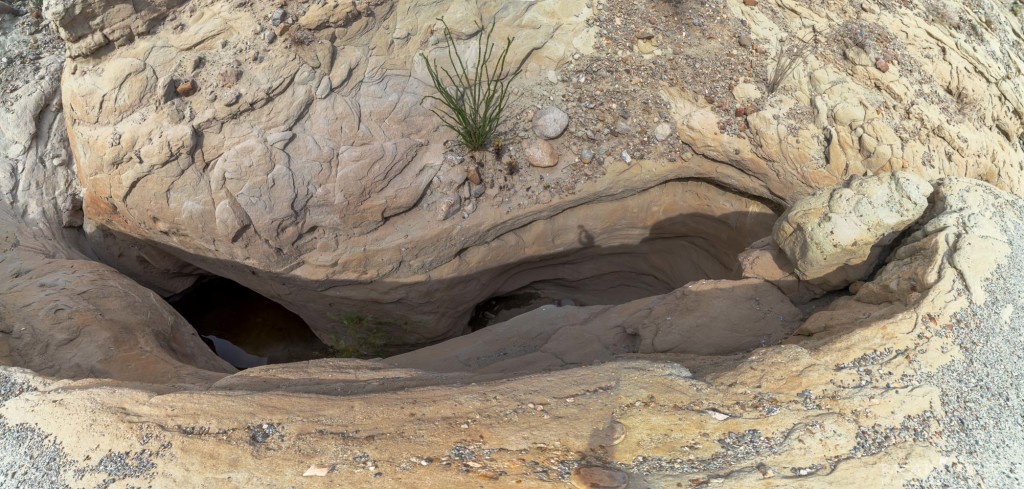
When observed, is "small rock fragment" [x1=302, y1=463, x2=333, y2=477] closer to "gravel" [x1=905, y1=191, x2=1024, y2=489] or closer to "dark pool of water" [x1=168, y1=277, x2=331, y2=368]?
"gravel" [x1=905, y1=191, x2=1024, y2=489]

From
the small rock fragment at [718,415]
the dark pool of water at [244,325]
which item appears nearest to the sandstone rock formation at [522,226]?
the small rock fragment at [718,415]

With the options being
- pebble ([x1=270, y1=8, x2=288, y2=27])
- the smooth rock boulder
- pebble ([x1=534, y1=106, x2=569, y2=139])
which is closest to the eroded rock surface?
the smooth rock boulder

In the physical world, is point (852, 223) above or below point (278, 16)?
below

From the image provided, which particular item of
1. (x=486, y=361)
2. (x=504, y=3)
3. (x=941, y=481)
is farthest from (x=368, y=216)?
(x=941, y=481)

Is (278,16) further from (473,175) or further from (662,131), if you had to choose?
(662,131)

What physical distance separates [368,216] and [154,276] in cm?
190

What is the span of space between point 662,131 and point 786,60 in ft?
3.35

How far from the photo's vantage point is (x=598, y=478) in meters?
1.86

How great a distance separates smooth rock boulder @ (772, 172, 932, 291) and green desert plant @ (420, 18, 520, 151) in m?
2.25

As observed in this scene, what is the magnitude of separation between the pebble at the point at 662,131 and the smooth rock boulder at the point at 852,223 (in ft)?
5.20

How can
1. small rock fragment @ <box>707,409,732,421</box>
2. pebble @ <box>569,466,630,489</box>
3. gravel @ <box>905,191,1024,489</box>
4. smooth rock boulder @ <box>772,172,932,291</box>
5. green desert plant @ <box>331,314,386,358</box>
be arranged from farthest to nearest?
green desert plant @ <box>331,314,386,358</box>
smooth rock boulder @ <box>772,172,932,291</box>
small rock fragment @ <box>707,409,732,421</box>
gravel @ <box>905,191,1024,489</box>
pebble @ <box>569,466,630,489</box>

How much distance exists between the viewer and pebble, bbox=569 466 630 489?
183 centimetres

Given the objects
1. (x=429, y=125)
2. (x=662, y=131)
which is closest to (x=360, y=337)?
(x=429, y=125)

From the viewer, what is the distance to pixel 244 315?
5496mm
